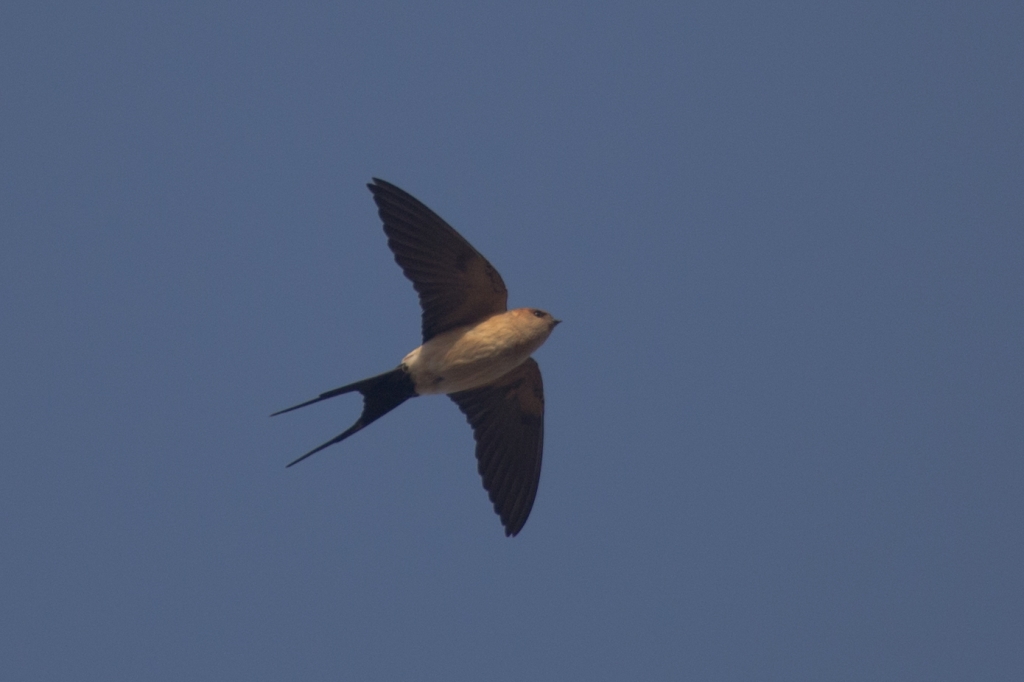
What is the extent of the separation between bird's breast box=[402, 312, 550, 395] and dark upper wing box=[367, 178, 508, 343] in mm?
91

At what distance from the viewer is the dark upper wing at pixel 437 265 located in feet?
19.7

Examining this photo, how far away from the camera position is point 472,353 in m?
6.02

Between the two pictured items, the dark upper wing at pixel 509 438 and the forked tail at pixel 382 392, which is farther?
the dark upper wing at pixel 509 438

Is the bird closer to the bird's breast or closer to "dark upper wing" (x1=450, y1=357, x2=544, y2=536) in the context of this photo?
the bird's breast

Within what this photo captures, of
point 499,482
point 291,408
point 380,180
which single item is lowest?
point 499,482

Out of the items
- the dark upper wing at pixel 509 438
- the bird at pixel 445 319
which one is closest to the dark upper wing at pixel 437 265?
the bird at pixel 445 319

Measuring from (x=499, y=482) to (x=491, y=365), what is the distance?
834 millimetres

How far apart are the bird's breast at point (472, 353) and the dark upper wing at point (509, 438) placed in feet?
1.39

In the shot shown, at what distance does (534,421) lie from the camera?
21.9 feet

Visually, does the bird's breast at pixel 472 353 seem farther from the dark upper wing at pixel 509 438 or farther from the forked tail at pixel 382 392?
the dark upper wing at pixel 509 438

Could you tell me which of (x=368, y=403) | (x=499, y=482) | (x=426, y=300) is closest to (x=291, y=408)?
(x=368, y=403)

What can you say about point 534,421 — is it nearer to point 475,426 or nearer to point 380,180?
point 475,426

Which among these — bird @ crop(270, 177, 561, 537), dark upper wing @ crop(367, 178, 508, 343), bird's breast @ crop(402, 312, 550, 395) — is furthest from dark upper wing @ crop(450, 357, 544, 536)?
dark upper wing @ crop(367, 178, 508, 343)

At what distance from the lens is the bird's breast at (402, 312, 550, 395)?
6023 millimetres
